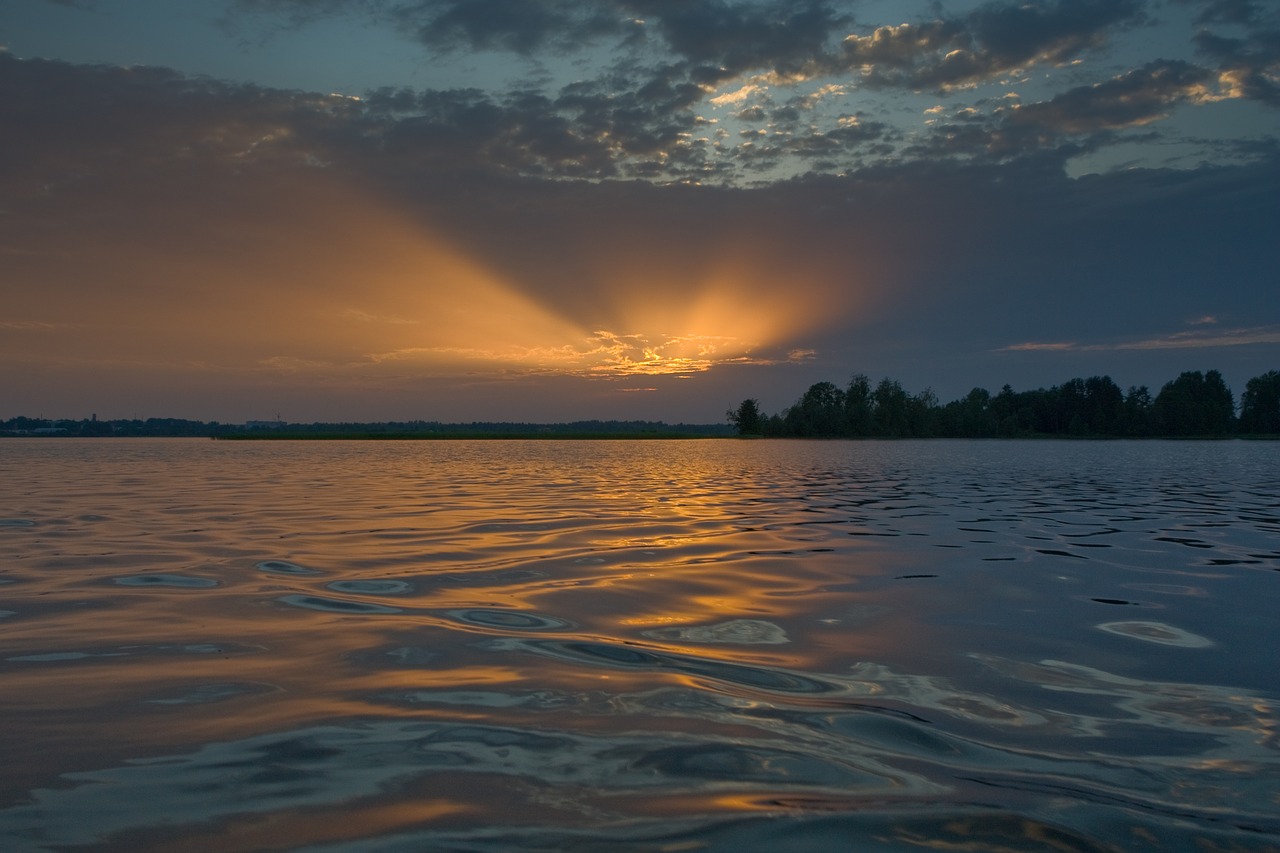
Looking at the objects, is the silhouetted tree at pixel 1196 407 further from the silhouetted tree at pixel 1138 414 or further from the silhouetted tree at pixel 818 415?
the silhouetted tree at pixel 818 415

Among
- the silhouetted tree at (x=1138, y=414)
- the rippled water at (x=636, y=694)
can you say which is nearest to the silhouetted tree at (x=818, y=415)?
the silhouetted tree at (x=1138, y=414)

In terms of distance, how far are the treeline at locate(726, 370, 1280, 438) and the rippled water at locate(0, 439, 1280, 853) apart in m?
166

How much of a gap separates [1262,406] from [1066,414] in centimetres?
3930

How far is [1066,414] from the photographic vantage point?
612 ft

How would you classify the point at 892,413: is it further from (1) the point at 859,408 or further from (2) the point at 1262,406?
(2) the point at 1262,406

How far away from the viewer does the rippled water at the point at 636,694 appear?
3725mm

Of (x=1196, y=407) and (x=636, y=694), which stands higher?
(x=1196, y=407)

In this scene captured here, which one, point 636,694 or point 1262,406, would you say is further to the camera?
point 1262,406

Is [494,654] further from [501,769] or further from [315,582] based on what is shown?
[315,582]

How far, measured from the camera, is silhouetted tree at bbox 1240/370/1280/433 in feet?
564

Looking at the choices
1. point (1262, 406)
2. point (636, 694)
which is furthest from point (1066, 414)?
point (636, 694)

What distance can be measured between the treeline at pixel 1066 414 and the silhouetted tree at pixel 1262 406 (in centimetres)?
17

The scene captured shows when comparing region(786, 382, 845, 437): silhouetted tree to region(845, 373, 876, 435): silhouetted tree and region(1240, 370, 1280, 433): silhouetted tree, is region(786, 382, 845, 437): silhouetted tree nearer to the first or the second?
region(845, 373, 876, 435): silhouetted tree

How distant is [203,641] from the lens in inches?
283
